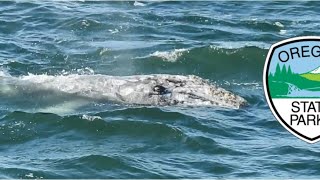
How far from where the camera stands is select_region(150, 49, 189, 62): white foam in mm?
22406

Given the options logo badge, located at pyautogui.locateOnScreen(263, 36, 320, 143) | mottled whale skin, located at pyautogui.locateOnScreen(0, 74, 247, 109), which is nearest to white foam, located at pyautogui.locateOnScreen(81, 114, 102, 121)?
mottled whale skin, located at pyautogui.locateOnScreen(0, 74, 247, 109)

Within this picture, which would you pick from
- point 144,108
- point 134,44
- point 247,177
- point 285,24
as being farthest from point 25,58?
point 247,177

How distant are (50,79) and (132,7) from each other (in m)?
10.7

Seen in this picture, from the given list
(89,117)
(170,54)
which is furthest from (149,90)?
(170,54)

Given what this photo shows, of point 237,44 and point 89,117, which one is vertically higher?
point 237,44

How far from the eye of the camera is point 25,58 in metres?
22.8

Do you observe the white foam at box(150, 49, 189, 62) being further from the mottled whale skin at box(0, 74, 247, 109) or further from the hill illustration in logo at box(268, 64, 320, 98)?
the hill illustration in logo at box(268, 64, 320, 98)

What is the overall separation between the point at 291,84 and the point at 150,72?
7706 mm

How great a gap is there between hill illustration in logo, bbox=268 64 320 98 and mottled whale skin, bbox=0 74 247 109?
3.64 meters

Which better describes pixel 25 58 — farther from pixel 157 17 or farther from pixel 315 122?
pixel 315 122

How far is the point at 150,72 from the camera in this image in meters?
21.5

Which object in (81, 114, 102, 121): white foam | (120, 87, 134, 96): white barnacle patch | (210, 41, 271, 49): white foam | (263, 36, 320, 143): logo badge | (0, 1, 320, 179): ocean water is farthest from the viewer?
(210, 41, 271, 49): white foam

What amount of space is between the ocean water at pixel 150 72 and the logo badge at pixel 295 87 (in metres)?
1.31

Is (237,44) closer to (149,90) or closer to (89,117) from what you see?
(149,90)
